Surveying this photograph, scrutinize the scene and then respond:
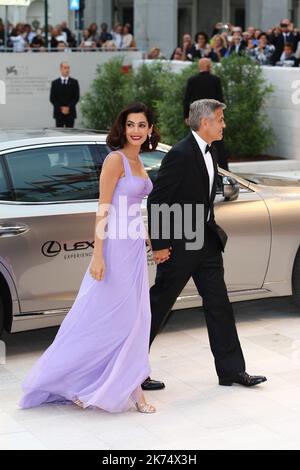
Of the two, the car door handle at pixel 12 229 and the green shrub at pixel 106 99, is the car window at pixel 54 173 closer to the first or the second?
the car door handle at pixel 12 229

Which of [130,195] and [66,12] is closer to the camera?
[130,195]

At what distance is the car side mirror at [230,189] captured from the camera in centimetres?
743

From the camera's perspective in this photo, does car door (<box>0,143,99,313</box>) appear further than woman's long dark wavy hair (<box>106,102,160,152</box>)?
Yes

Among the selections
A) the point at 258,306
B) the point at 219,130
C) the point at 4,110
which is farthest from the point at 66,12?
the point at 219,130

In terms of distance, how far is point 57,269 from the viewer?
6988mm

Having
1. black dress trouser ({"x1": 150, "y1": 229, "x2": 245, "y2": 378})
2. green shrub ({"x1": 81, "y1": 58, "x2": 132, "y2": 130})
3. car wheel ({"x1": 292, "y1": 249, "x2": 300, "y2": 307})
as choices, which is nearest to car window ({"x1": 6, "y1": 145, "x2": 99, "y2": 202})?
black dress trouser ({"x1": 150, "y1": 229, "x2": 245, "y2": 378})

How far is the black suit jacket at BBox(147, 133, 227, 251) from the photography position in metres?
6.17

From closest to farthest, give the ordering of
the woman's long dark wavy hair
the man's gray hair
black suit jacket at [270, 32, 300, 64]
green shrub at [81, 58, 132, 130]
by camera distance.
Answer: the woman's long dark wavy hair < the man's gray hair < green shrub at [81, 58, 132, 130] < black suit jacket at [270, 32, 300, 64]

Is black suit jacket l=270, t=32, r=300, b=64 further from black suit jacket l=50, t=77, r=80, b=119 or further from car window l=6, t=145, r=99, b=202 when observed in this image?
car window l=6, t=145, r=99, b=202

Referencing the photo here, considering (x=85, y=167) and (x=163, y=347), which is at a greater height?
(x=85, y=167)

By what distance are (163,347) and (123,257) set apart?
5.63 ft

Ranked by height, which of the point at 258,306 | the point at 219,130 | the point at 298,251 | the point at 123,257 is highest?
the point at 219,130

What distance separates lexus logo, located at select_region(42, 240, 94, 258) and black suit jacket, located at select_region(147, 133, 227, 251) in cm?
95

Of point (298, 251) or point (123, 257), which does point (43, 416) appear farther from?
point (298, 251)
